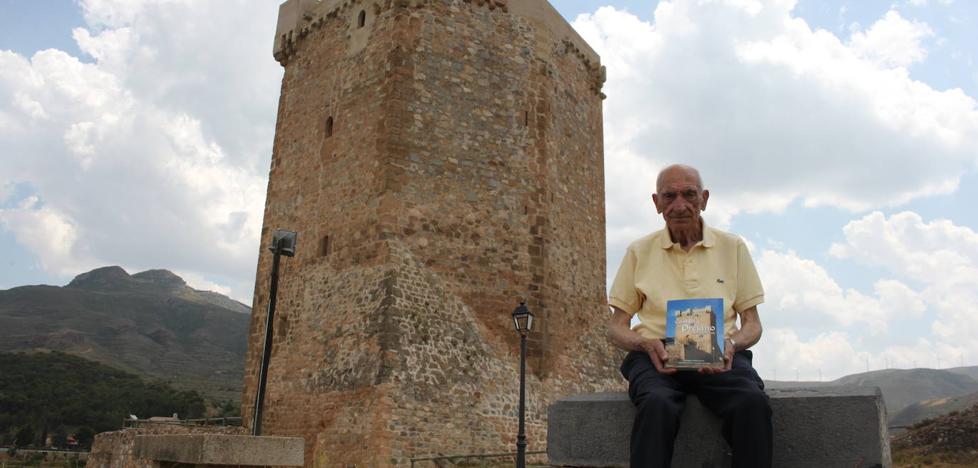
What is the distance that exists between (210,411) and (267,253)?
1227 inches

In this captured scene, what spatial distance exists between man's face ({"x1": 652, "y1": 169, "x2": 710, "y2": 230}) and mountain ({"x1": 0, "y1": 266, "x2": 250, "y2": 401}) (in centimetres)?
5331

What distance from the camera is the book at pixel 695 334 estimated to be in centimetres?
317

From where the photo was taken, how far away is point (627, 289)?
3.81 m

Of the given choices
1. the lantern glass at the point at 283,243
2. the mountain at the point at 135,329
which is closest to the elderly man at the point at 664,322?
the lantern glass at the point at 283,243

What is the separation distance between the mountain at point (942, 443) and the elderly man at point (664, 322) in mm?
12972

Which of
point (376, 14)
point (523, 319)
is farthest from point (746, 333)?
point (376, 14)

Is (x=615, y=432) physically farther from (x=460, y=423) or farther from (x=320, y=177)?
(x=320, y=177)

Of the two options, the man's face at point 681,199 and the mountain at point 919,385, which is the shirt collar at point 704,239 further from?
the mountain at point 919,385

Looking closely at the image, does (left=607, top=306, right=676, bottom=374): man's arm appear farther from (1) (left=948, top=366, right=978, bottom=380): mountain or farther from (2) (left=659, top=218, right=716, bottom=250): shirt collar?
(1) (left=948, top=366, right=978, bottom=380): mountain

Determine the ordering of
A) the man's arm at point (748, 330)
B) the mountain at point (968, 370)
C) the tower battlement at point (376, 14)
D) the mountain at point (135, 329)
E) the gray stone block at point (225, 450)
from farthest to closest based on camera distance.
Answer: the mountain at point (968, 370), the mountain at point (135, 329), the tower battlement at point (376, 14), the gray stone block at point (225, 450), the man's arm at point (748, 330)

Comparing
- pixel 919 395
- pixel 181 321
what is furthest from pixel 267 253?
pixel 181 321

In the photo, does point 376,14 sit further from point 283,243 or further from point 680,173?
point 680,173

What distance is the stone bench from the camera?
10.1 feet

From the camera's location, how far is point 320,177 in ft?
51.2
